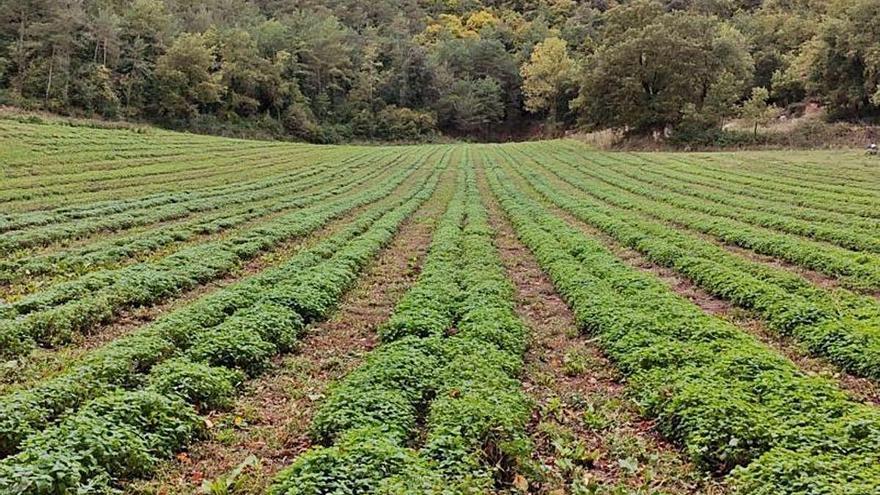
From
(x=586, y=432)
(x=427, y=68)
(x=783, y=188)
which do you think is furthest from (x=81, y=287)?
(x=427, y=68)

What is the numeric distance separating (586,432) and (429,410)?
2097mm

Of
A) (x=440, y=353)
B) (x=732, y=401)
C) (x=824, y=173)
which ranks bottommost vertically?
(x=440, y=353)

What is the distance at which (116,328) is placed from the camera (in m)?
11.8

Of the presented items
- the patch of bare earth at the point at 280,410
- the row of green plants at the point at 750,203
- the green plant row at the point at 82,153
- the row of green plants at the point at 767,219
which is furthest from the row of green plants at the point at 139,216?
the row of green plants at the point at 750,203

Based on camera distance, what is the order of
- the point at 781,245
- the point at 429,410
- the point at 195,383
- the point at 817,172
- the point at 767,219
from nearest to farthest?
the point at 429,410, the point at 195,383, the point at 781,245, the point at 767,219, the point at 817,172

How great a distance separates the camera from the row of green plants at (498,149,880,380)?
10414 mm

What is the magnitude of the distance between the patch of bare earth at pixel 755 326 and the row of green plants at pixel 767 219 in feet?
19.0

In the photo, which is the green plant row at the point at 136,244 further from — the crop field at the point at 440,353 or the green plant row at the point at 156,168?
the green plant row at the point at 156,168

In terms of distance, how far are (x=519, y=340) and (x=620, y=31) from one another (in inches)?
2462

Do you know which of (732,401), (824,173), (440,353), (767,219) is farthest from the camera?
(824,173)

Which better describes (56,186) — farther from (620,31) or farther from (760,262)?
(620,31)

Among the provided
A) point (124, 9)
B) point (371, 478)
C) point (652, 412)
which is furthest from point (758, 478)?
point (124, 9)

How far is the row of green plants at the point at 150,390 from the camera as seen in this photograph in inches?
254

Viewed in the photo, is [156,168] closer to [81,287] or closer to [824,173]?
[81,287]
